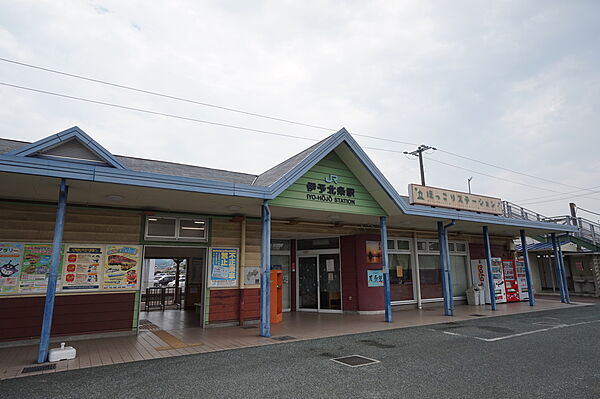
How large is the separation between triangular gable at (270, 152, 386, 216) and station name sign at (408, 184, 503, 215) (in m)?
1.18

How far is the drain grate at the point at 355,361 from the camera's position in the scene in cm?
526

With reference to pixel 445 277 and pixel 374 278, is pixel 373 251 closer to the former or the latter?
pixel 374 278

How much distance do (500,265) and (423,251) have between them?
4.04 meters

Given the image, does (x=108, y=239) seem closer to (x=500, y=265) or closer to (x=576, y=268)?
(x=500, y=265)

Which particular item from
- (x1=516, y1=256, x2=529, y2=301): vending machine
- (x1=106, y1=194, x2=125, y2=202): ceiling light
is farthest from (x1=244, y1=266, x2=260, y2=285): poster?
(x1=516, y1=256, x2=529, y2=301): vending machine

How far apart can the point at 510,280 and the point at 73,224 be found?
1577 cm

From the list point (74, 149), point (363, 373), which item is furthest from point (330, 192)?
point (74, 149)

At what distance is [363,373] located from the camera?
4.82m

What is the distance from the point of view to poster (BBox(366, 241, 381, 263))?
37.0 ft

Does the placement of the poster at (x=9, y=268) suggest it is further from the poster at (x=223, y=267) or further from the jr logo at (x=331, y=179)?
the jr logo at (x=331, y=179)

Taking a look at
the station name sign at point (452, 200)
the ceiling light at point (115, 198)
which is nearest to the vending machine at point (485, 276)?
the station name sign at point (452, 200)

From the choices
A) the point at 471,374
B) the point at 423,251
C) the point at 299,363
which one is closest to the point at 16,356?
the point at 299,363

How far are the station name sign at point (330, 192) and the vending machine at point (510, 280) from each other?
377 inches

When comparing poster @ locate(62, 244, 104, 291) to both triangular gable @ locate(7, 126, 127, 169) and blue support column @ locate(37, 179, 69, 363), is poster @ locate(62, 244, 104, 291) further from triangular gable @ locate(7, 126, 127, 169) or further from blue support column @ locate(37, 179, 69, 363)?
triangular gable @ locate(7, 126, 127, 169)
